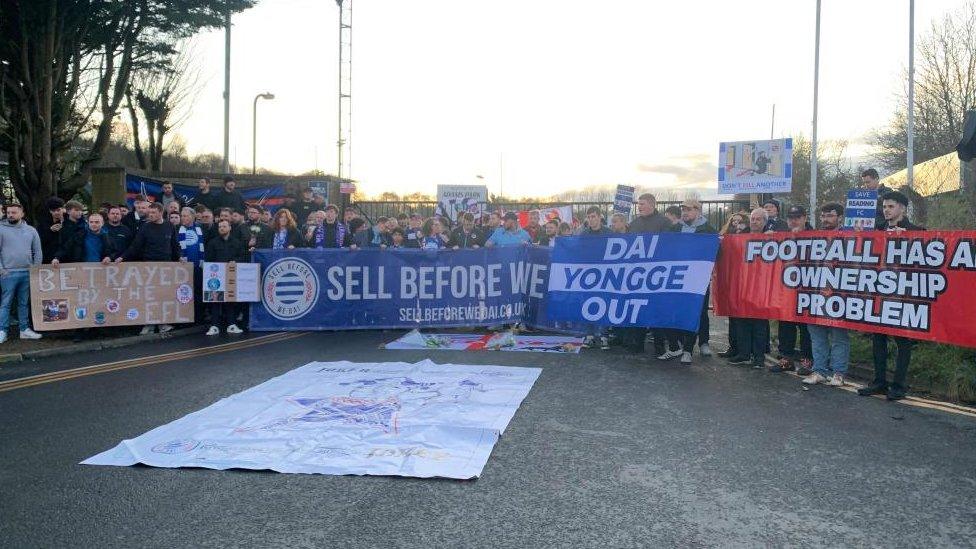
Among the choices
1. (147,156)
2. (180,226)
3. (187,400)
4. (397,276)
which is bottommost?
(187,400)

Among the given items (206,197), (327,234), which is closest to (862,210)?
(327,234)

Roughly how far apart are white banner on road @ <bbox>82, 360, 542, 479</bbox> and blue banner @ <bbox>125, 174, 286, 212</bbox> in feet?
43.2

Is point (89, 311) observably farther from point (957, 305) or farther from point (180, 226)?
point (957, 305)

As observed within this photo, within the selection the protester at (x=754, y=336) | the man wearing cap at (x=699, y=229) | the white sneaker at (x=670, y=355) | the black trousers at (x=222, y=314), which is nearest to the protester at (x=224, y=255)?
the black trousers at (x=222, y=314)

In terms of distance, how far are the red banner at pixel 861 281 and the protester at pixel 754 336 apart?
5.7 inches

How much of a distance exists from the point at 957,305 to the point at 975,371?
0.94 m

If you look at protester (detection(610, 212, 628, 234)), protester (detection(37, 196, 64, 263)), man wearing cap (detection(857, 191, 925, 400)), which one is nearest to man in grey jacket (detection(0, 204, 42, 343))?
protester (detection(37, 196, 64, 263))

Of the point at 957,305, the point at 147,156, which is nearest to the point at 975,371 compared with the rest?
the point at 957,305

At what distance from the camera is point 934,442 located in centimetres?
555

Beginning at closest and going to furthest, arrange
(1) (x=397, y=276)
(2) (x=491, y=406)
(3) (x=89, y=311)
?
(2) (x=491, y=406)
(3) (x=89, y=311)
(1) (x=397, y=276)

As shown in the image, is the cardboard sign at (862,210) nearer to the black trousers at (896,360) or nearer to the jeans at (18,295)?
the black trousers at (896,360)

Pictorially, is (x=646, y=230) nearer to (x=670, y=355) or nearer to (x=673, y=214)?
(x=673, y=214)

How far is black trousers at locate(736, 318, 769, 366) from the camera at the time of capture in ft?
29.1

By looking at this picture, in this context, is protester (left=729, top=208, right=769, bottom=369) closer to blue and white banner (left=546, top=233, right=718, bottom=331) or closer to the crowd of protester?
the crowd of protester
